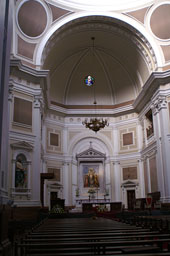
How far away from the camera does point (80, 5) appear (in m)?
19.2

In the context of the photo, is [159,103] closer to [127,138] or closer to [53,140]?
[127,138]

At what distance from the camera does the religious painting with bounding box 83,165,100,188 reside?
23.2m

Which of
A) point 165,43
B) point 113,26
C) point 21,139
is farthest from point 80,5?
point 21,139

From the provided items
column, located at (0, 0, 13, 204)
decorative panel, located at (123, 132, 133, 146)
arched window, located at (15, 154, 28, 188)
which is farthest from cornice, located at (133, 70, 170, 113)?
column, located at (0, 0, 13, 204)

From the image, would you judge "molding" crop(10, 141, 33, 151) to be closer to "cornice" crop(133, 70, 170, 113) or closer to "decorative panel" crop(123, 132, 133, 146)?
"cornice" crop(133, 70, 170, 113)

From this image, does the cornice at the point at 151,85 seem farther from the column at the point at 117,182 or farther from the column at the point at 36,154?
the column at the point at 36,154

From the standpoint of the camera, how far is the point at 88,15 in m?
19.2

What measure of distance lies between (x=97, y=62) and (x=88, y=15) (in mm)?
5505

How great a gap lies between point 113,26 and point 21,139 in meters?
10.5

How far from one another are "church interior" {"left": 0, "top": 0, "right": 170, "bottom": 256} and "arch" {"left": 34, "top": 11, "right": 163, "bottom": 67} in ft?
0.21

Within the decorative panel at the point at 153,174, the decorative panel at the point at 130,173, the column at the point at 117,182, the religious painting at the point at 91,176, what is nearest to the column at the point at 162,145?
the decorative panel at the point at 153,174

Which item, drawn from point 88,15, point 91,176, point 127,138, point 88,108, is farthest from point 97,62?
point 91,176

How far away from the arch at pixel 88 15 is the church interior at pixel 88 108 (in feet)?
0.21

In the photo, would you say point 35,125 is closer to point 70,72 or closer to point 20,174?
point 20,174
